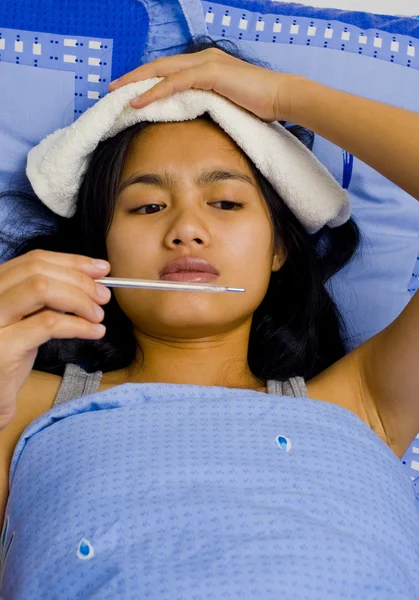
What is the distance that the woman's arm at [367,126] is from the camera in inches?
45.4

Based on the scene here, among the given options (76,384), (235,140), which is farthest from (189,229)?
(76,384)

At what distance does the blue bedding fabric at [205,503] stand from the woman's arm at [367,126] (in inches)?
13.8

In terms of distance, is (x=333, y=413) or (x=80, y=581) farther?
(x=333, y=413)

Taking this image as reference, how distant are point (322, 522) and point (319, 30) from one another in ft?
3.27

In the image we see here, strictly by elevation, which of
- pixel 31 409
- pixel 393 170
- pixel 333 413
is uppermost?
pixel 393 170

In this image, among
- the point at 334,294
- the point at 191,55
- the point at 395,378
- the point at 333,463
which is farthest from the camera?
A: the point at 334,294

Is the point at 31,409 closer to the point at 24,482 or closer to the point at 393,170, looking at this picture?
the point at 24,482

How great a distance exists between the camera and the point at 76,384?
4.17ft

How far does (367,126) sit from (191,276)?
0.33 metres

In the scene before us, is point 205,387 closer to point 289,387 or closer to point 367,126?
point 289,387

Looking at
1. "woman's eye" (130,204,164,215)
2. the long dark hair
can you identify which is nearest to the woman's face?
"woman's eye" (130,204,164,215)

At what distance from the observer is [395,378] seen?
1.21 metres

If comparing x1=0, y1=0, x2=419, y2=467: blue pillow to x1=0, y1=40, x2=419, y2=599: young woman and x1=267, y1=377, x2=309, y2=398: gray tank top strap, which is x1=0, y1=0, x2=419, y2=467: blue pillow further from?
x1=267, y1=377, x2=309, y2=398: gray tank top strap

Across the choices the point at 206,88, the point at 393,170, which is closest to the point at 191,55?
the point at 206,88
